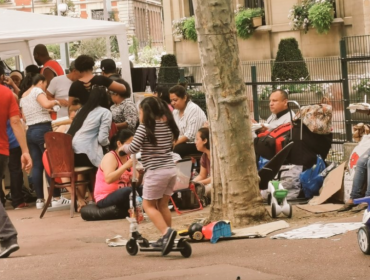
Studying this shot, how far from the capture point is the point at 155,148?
33.6ft

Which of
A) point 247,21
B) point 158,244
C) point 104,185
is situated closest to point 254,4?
point 247,21

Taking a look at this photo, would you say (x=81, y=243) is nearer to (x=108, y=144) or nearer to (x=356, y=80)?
(x=108, y=144)

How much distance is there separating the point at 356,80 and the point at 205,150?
2349mm

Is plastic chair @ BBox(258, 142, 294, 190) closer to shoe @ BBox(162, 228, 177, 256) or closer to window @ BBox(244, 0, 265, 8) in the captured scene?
shoe @ BBox(162, 228, 177, 256)

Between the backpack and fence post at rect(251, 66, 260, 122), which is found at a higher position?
fence post at rect(251, 66, 260, 122)

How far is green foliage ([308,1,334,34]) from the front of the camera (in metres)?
30.1

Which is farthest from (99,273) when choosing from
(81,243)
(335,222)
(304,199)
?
(304,199)

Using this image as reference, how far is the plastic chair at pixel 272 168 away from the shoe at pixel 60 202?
3637 millimetres

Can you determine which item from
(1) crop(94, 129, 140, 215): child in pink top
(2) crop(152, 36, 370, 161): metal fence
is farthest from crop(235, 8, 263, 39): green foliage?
(1) crop(94, 129, 140, 215): child in pink top

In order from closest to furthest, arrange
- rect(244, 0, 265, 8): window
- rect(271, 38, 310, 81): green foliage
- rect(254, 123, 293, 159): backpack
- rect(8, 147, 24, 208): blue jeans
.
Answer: rect(254, 123, 293, 159): backpack
rect(8, 147, 24, 208): blue jeans
rect(271, 38, 310, 81): green foliage
rect(244, 0, 265, 8): window

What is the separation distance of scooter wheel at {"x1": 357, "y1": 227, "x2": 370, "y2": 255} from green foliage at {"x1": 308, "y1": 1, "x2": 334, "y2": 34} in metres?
21.6

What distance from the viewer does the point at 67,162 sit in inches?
559

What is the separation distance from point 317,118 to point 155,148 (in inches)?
155

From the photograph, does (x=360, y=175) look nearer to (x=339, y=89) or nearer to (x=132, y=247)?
(x=339, y=89)
